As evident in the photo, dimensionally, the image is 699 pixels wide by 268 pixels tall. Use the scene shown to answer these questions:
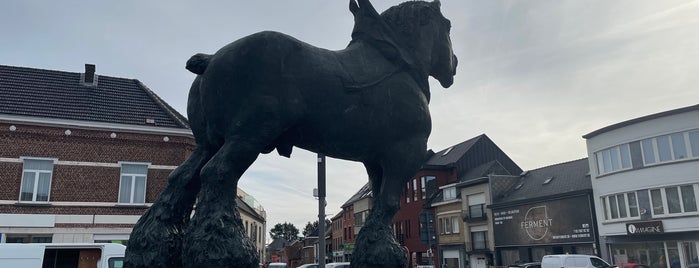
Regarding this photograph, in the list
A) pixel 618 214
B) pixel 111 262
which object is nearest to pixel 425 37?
pixel 111 262

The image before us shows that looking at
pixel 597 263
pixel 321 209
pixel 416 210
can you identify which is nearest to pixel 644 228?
pixel 597 263

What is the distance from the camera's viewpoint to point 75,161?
62.2 feet

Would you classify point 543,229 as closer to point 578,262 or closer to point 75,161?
point 578,262

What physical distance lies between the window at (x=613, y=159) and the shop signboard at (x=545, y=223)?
2.05 metres

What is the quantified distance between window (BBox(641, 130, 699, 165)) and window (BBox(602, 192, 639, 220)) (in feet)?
7.04

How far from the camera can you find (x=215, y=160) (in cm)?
267

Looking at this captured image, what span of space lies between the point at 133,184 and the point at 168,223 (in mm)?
18195

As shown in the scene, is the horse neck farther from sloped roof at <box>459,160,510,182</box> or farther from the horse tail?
sloped roof at <box>459,160,510,182</box>

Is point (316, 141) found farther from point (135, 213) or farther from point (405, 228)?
point (405, 228)

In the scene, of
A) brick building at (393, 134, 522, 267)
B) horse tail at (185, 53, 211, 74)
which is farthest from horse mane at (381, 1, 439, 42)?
brick building at (393, 134, 522, 267)

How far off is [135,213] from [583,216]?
77.3ft

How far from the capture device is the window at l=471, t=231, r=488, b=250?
36.1 metres

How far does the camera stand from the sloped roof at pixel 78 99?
1914 cm

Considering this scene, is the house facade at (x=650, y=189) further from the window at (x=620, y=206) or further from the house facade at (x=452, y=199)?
the house facade at (x=452, y=199)
